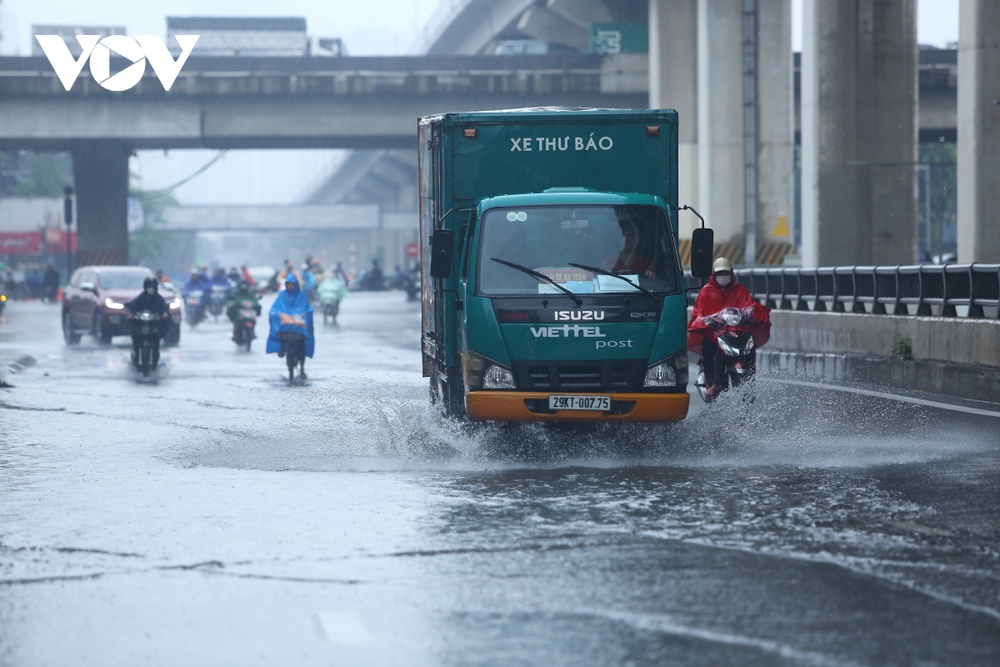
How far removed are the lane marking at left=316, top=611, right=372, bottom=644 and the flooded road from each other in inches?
0.6

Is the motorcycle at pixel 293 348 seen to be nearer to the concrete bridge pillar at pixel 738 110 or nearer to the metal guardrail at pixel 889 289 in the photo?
the metal guardrail at pixel 889 289

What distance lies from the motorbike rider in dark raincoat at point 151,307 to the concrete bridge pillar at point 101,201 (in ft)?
99.9

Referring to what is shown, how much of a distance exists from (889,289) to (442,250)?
9731 mm

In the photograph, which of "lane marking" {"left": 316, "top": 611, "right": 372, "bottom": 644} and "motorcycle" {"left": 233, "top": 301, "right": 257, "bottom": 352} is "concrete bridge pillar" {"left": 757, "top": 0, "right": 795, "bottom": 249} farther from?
"lane marking" {"left": 316, "top": 611, "right": 372, "bottom": 644}

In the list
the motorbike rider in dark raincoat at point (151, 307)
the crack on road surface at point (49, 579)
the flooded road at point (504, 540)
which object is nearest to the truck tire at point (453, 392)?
the flooded road at point (504, 540)

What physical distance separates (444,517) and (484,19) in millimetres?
65381

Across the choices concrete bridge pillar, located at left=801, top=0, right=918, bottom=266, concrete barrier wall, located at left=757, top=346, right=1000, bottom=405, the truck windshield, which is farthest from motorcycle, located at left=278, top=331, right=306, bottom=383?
concrete bridge pillar, located at left=801, top=0, right=918, bottom=266

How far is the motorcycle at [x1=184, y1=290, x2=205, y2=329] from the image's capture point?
140ft

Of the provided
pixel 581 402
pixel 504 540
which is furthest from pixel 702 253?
pixel 504 540

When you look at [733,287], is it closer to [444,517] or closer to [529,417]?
[529,417]

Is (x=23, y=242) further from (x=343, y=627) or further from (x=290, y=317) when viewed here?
(x=343, y=627)

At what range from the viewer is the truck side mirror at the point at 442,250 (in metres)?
12.2

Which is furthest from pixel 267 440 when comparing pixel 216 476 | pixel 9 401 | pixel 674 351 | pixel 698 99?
pixel 698 99

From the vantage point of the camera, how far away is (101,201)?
55812 millimetres
